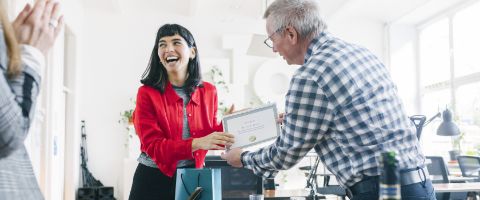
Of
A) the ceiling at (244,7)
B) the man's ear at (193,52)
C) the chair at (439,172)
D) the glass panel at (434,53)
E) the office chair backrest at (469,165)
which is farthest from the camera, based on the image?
the glass panel at (434,53)

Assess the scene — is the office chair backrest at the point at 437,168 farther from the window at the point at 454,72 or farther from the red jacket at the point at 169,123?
the red jacket at the point at 169,123

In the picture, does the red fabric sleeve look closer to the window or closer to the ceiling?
the ceiling

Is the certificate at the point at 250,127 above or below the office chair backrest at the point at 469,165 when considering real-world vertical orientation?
above

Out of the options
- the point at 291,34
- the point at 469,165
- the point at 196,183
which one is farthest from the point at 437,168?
the point at 196,183

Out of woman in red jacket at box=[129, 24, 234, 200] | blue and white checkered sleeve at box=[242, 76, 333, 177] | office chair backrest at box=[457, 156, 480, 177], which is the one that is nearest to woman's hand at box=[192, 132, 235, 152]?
woman in red jacket at box=[129, 24, 234, 200]

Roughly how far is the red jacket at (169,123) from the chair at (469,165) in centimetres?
399

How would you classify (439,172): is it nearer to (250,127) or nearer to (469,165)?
(469,165)

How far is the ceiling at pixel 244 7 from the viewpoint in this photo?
6727 mm

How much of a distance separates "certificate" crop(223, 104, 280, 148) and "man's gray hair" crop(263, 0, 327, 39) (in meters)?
0.37

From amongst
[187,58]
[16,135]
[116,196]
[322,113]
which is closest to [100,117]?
[116,196]

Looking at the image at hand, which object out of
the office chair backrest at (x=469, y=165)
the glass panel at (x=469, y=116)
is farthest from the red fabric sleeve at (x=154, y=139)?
the glass panel at (x=469, y=116)

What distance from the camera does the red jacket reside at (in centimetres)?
176

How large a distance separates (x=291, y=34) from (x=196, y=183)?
0.62m

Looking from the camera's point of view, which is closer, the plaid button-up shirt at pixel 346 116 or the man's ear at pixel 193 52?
the plaid button-up shirt at pixel 346 116
